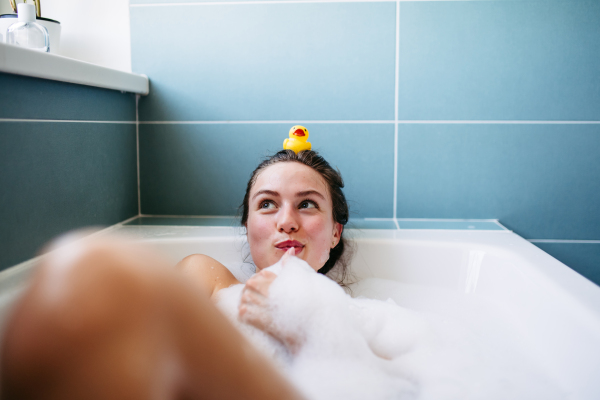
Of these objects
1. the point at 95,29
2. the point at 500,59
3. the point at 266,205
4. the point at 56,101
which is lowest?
the point at 266,205

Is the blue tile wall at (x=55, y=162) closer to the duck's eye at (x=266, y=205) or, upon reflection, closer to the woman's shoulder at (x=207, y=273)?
the woman's shoulder at (x=207, y=273)

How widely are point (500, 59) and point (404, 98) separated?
317 millimetres

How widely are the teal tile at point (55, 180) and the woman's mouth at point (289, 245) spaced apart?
1.75ft

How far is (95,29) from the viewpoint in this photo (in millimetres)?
1537

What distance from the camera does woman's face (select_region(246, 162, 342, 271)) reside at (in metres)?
1.05

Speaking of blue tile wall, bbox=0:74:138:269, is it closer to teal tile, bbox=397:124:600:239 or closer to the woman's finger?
the woman's finger

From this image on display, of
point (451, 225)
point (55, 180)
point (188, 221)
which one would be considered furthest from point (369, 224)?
point (55, 180)

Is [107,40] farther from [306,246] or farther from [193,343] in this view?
[193,343]

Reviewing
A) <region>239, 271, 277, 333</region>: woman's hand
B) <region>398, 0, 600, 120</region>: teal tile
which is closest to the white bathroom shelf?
<region>239, 271, 277, 333</region>: woman's hand

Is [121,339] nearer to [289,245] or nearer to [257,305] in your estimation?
[257,305]

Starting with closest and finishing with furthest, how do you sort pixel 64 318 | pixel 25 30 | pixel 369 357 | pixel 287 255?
pixel 64 318 → pixel 369 357 → pixel 287 255 → pixel 25 30

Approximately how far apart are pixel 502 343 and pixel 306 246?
460 mm

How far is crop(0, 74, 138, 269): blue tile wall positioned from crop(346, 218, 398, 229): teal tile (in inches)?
29.2

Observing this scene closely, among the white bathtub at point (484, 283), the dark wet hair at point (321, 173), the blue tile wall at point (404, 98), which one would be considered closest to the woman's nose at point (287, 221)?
the dark wet hair at point (321, 173)
